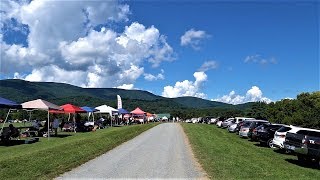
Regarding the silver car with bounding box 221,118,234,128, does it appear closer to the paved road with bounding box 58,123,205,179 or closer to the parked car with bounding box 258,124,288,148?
the parked car with bounding box 258,124,288,148

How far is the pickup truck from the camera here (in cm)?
1691

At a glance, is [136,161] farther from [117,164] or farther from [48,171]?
[48,171]

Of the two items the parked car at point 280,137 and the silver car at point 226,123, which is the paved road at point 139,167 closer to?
the parked car at point 280,137

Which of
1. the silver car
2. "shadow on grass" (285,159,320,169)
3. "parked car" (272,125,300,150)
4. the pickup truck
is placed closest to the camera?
the pickup truck

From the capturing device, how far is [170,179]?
40.7ft

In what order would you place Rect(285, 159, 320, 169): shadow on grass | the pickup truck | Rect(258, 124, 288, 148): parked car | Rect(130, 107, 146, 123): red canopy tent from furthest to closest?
Rect(130, 107, 146, 123): red canopy tent → Rect(258, 124, 288, 148): parked car → Rect(285, 159, 320, 169): shadow on grass → the pickup truck

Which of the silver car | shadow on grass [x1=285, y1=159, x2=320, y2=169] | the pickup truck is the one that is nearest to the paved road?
the pickup truck

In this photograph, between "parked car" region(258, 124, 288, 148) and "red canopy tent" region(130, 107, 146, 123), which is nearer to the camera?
"parked car" region(258, 124, 288, 148)

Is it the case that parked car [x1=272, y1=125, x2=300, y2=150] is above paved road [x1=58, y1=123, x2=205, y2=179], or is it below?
above

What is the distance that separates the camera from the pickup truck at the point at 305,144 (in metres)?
16.9

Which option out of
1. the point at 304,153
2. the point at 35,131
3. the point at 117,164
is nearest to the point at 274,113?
the point at 35,131

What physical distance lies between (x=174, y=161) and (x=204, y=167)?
2015 mm

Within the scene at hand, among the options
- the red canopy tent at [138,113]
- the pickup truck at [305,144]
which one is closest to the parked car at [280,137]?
the pickup truck at [305,144]

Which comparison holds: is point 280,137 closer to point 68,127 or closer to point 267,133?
point 267,133
